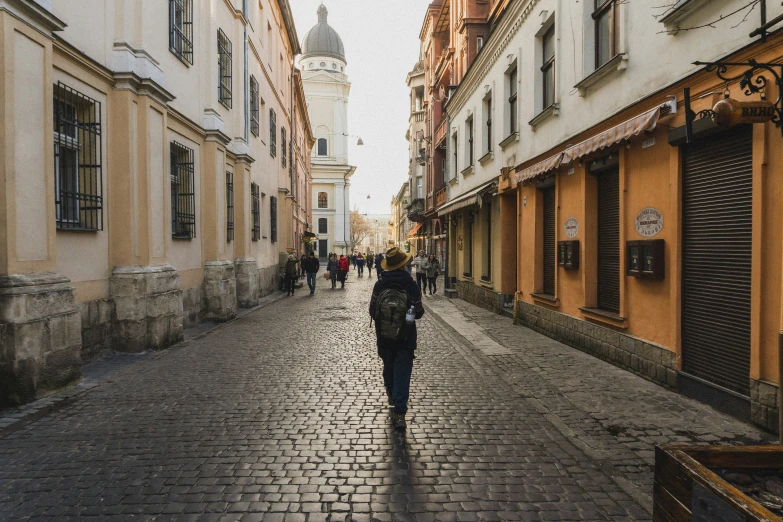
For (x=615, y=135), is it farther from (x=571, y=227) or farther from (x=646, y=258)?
(x=571, y=227)

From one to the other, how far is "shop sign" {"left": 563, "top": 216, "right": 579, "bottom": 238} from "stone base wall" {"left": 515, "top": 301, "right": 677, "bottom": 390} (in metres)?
1.49

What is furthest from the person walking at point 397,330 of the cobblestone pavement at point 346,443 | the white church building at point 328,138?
the white church building at point 328,138

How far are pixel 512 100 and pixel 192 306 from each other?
9262 millimetres

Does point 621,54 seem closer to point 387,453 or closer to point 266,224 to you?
point 387,453

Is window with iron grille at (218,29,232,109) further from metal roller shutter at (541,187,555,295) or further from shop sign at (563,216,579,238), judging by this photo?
shop sign at (563,216,579,238)

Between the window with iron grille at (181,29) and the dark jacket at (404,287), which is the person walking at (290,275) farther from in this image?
the dark jacket at (404,287)

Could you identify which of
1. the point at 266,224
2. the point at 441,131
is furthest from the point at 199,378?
the point at 441,131

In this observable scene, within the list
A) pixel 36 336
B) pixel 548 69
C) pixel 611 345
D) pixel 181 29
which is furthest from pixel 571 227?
pixel 181 29

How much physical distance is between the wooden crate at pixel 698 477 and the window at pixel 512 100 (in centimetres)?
1178

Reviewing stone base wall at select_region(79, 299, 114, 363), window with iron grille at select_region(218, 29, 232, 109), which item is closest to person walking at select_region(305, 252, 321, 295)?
window with iron grille at select_region(218, 29, 232, 109)

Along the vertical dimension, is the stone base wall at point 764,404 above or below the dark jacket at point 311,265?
below

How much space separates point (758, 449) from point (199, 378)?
6.38 m

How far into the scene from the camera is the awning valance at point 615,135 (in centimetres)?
657

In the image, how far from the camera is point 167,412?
5.66m
